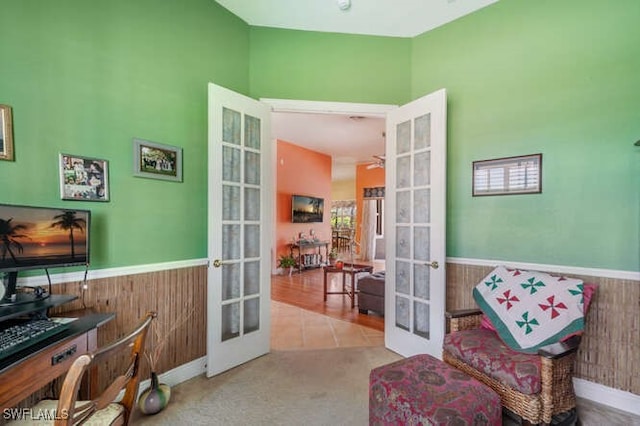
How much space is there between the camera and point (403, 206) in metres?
2.90

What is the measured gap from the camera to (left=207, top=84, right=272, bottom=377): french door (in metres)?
Answer: 2.43

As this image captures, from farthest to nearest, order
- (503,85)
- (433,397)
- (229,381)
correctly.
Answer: (503,85) < (229,381) < (433,397)

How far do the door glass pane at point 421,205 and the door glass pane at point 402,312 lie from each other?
31.6 inches

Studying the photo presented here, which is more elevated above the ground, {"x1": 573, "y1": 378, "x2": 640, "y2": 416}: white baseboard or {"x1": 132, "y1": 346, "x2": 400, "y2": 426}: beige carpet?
{"x1": 573, "y1": 378, "x2": 640, "y2": 416}: white baseboard

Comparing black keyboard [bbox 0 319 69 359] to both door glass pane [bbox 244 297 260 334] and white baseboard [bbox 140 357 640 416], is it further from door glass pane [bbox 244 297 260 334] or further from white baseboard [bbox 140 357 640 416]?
door glass pane [bbox 244 297 260 334]

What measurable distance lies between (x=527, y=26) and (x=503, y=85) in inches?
18.9

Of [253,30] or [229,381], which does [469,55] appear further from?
[229,381]

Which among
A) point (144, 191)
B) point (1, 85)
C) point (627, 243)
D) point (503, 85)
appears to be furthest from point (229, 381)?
point (503, 85)

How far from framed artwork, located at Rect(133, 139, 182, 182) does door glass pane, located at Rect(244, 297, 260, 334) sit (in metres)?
1.27

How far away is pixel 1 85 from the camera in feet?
5.26

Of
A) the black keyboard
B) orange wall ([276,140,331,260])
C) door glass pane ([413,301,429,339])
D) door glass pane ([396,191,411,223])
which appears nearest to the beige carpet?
door glass pane ([413,301,429,339])

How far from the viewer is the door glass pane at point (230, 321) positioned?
255cm

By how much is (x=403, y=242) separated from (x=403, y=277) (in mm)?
347

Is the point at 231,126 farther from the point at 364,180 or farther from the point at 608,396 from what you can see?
the point at 364,180
